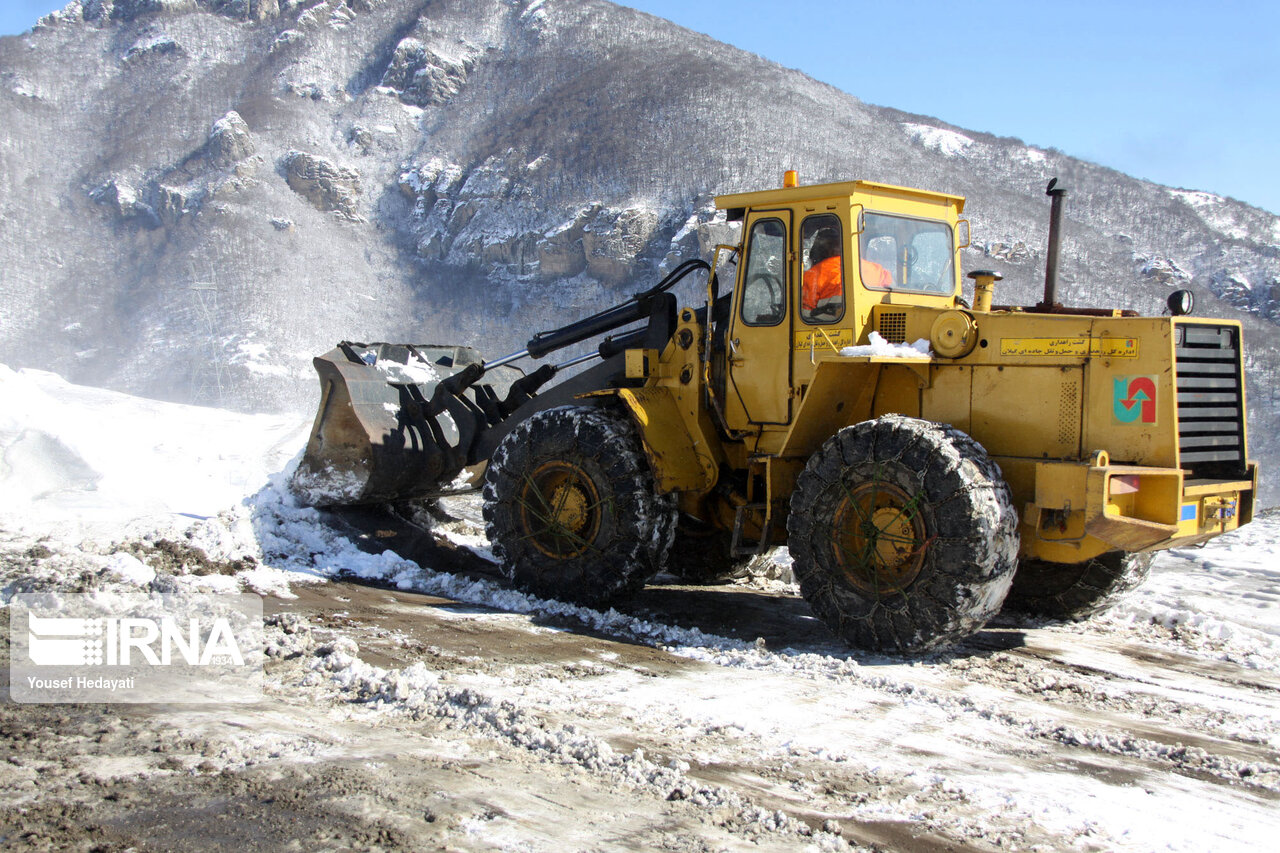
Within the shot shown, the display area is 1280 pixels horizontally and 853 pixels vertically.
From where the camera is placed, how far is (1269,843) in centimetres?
352

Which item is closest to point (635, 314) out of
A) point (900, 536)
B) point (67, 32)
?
point (900, 536)

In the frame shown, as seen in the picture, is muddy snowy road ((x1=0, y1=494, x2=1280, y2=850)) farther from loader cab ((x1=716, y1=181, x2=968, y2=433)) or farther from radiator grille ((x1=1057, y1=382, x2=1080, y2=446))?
loader cab ((x1=716, y1=181, x2=968, y2=433))

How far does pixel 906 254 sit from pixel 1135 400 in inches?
70.6

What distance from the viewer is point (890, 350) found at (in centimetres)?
599

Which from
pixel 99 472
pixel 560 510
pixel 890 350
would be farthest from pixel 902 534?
pixel 99 472

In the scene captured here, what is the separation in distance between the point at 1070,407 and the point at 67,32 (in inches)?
2867

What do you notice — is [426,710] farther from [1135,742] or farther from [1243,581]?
[1243,581]

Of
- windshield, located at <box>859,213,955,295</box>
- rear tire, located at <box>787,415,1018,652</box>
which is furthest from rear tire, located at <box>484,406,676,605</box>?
windshield, located at <box>859,213,955,295</box>

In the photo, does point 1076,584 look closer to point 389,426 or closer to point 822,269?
point 822,269

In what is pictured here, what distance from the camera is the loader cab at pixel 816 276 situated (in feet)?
20.9

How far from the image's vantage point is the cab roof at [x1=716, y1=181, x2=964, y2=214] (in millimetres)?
6418

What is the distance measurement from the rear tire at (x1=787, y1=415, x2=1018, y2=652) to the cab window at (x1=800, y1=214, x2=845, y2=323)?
94cm

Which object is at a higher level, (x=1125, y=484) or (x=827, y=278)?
(x=827, y=278)

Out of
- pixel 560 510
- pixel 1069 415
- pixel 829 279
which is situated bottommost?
pixel 560 510
